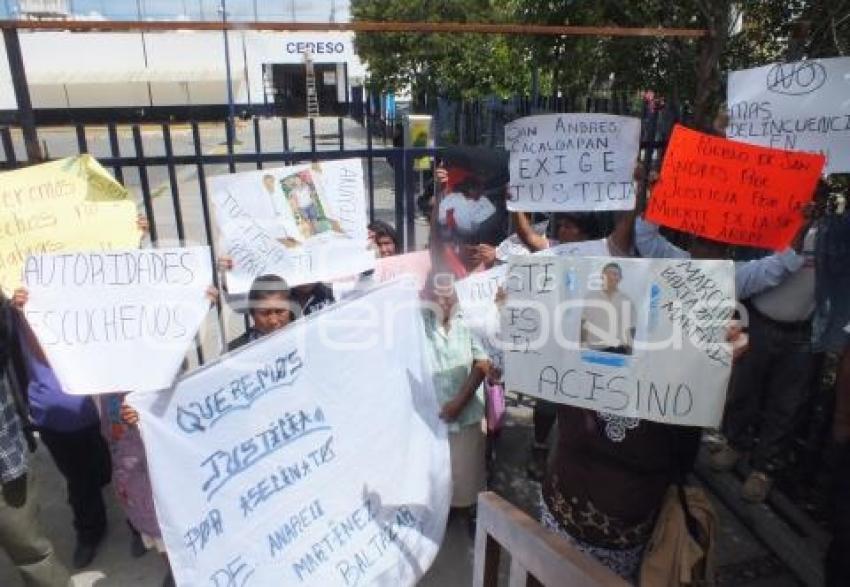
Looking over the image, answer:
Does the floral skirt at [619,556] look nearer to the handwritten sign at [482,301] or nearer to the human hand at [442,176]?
the handwritten sign at [482,301]

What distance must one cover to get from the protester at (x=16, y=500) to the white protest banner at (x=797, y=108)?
323 cm

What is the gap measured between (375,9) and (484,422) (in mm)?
16859

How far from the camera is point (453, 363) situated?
293 cm

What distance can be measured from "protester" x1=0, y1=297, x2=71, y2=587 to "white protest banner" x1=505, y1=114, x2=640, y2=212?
89.8 inches

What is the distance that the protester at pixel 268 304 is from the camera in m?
2.73

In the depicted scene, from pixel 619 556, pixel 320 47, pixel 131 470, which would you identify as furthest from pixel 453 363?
pixel 320 47

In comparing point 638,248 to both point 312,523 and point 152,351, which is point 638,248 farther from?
point 152,351

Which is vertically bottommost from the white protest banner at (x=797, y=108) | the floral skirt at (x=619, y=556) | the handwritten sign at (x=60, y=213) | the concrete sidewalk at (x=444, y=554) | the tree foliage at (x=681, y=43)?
the concrete sidewalk at (x=444, y=554)

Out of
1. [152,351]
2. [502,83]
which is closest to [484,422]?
[152,351]

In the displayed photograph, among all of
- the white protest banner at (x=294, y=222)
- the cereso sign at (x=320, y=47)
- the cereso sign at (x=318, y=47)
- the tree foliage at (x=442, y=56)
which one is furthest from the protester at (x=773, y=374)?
the cereso sign at (x=318, y=47)

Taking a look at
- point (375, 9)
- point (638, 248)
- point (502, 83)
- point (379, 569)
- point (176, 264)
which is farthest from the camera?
point (375, 9)

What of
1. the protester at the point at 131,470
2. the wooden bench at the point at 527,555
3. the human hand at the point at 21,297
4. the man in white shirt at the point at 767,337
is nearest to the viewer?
the wooden bench at the point at 527,555

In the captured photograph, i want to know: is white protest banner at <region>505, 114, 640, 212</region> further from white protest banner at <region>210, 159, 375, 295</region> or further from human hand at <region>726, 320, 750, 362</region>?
human hand at <region>726, 320, 750, 362</region>

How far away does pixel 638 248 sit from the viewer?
3.21 meters
